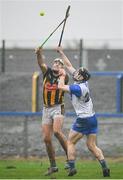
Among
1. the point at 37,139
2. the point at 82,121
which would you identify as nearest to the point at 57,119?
the point at 82,121

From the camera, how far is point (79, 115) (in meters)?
16.2

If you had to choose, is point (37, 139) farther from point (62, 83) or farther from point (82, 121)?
point (82, 121)

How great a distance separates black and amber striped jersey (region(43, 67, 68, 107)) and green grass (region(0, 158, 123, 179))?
4.20ft

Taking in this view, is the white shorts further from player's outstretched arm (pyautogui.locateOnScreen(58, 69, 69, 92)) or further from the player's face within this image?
the player's face

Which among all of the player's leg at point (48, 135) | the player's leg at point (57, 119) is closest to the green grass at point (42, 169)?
the player's leg at point (48, 135)

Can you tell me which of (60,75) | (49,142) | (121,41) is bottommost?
(49,142)

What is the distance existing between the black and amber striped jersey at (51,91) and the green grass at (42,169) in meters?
1.28

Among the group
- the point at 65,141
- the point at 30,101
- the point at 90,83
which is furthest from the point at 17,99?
the point at 65,141

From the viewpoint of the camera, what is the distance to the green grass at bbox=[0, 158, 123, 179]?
16.0 metres

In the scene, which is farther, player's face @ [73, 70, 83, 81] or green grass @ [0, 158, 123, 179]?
player's face @ [73, 70, 83, 81]

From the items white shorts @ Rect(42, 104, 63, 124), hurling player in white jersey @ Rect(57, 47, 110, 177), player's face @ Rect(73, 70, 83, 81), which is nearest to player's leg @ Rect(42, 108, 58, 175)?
white shorts @ Rect(42, 104, 63, 124)

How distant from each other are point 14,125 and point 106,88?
319 cm

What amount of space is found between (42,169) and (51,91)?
1.69 m

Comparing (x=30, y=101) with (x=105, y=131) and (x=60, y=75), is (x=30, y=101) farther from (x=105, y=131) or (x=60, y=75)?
(x=60, y=75)
